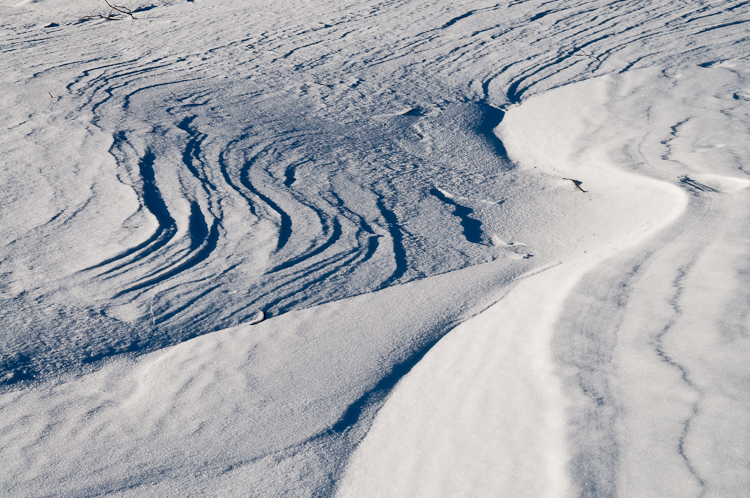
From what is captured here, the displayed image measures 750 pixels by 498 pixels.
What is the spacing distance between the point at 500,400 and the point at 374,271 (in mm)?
914

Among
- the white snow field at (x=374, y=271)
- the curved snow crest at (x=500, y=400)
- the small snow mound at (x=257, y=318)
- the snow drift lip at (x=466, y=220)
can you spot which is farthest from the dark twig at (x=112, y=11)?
the curved snow crest at (x=500, y=400)

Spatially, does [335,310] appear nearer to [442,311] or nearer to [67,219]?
[442,311]

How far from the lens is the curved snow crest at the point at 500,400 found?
61.6 inches

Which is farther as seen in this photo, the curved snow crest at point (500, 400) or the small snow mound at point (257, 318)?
the small snow mound at point (257, 318)

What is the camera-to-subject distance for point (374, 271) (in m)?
2.55

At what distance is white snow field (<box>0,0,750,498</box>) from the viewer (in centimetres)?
164

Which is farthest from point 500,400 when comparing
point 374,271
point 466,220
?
point 466,220

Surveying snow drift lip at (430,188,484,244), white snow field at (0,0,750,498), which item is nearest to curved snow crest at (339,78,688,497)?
white snow field at (0,0,750,498)

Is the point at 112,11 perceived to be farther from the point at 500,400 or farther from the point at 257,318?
the point at 500,400

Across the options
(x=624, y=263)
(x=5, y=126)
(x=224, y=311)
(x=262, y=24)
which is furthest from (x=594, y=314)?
(x=262, y=24)

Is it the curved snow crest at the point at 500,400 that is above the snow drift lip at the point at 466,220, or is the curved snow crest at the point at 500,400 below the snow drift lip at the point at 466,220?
below

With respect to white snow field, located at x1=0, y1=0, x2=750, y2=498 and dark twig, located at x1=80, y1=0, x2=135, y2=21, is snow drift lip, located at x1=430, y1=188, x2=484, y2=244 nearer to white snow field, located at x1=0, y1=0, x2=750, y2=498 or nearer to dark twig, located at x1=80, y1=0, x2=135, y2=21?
white snow field, located at x1=0, y1=0, x2=750, y2=498

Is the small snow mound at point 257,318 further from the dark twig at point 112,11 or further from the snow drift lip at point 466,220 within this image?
the dark twig at point 112,11

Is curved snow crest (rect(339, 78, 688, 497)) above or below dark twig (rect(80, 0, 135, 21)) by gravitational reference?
below
